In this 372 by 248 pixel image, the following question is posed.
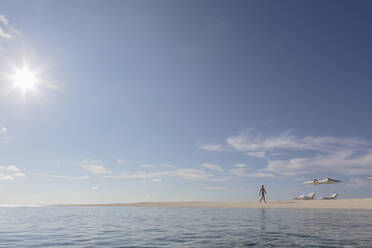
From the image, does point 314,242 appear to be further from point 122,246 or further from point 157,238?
point 122,246

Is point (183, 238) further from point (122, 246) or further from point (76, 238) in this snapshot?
point (76, 238)

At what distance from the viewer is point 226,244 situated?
823 cm

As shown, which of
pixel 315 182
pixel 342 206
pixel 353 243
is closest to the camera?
pixel 353 243

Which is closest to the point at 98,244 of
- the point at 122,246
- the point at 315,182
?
the point at 122,246

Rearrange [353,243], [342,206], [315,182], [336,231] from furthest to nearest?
1. [315,182]
2. [342,206]
3. [336,231]
4. [353,243]

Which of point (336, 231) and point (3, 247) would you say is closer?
point (3, 247)

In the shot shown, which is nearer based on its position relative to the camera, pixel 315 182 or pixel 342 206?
pixel 342 206

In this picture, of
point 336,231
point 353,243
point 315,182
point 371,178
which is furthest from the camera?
point 315,182

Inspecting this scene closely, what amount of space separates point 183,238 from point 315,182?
37658mm

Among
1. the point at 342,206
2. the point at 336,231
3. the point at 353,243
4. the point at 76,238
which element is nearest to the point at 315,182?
the point at 342,206

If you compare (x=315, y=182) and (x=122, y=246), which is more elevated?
(x=315, y=182)

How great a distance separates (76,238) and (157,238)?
3255 millimetres

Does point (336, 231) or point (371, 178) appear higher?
point (371, 178)

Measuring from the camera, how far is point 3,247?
8.22m
